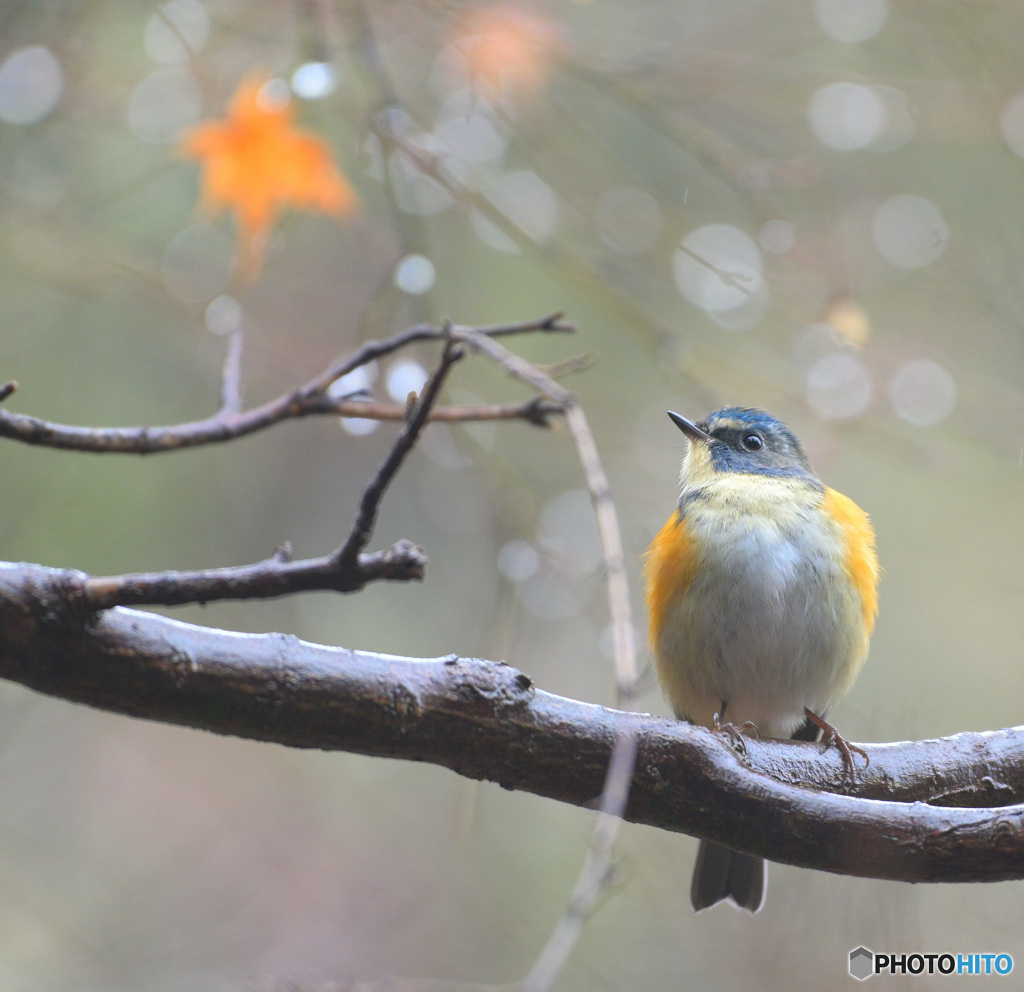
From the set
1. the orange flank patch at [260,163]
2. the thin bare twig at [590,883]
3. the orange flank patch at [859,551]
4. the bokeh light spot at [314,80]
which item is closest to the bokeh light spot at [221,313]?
the orange flank patch at [260,163]

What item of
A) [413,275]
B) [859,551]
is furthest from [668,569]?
[413,275]

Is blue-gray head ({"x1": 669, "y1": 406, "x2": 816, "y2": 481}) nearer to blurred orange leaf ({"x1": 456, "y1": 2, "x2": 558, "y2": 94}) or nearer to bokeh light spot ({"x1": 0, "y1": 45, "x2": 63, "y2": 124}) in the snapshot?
blurred orange leaf ({"x1": 456, "y1": 2, "x2": 558, "y2": 94})

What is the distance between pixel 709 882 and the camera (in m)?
3.38

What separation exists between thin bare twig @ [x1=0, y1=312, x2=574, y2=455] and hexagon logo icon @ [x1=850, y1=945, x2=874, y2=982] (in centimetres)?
253

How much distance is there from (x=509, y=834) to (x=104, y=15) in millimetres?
4481

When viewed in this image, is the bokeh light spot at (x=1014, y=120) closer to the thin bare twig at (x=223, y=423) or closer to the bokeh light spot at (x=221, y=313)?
the thin bare twig at (x=223, y=423)

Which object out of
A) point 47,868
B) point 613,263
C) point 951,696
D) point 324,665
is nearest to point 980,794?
point 324,665

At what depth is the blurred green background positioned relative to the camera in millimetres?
3857

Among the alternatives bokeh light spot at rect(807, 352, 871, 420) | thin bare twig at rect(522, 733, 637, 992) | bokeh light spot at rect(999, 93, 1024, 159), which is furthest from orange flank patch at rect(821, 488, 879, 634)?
thin bare twig at rect(522, 733, 637, 992)

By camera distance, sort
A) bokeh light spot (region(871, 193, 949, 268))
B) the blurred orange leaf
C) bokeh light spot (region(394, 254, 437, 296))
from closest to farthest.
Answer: bokeh light spot (region(394, 254, 437, 296)), the blurred orange leaf, bokeh light spot (region(871, 193, 949, 268))

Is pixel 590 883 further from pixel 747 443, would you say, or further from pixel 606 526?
pixel 747 443

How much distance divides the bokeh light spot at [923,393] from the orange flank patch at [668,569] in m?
1.47

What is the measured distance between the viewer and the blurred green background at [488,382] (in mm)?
3857

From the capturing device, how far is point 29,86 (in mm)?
4160
